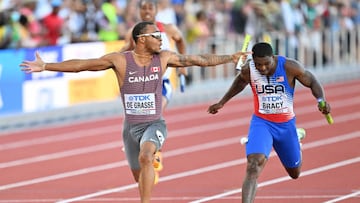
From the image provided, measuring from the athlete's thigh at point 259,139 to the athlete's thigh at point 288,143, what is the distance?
146 millimetres

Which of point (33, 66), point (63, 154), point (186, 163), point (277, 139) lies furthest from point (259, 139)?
point (63, 154)

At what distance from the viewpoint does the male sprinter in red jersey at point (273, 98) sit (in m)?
9.41

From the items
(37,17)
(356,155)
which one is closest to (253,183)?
(356,155)

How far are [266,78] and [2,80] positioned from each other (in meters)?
8.54

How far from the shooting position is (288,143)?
32.1 ft

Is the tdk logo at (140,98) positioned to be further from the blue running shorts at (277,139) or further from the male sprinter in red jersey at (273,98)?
the blue running shorts at (277,139)

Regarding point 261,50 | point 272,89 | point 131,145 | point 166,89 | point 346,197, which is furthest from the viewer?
point 166,89

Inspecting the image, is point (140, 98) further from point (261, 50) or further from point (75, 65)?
point (261, 50)

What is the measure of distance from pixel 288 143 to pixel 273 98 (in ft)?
1.45

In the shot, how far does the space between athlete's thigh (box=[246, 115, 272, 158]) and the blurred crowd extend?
6.42m

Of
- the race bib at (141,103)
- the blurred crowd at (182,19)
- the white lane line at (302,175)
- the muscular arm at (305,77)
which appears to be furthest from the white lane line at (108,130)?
the muscular arm at (305,77)

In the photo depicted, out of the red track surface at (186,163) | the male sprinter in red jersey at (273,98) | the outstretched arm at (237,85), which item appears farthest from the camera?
the red track surface at (186,163)

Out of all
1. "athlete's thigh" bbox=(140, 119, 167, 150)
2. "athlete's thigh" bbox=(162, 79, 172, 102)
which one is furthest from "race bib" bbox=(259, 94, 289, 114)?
"athlete's thigh" bbox=(162, 79, 172, 102)

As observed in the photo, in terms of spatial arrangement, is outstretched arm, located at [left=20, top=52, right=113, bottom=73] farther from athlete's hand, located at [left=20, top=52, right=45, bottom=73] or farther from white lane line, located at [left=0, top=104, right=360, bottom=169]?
white lane line, located at [left=0, top=104, right=360, bottom=169]
